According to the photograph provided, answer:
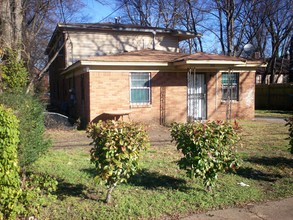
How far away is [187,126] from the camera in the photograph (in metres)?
5.27

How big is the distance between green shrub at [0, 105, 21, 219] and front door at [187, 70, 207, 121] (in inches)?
457

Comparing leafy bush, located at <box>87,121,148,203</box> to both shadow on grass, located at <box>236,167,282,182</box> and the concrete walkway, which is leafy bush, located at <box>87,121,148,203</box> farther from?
shadow on grass, located at <box>236,167,282,182</box>

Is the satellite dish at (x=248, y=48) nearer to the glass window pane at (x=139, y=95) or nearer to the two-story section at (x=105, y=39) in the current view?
the two-story section at (x=105, y=39)

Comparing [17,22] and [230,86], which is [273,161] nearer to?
[230,86]

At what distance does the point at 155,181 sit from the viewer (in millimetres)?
5898

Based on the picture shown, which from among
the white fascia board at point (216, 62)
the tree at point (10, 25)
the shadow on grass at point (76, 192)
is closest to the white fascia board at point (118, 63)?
the white fascia board at point (216, 62)

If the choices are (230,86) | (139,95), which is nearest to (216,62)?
(230,86)

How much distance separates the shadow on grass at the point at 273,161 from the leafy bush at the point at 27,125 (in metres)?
5.03

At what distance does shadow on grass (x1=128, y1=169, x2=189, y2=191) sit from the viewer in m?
5.61

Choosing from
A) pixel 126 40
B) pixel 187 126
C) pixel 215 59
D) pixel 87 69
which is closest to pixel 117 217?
pixel 187 126

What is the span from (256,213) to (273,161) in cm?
337

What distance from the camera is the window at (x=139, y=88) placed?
1344 centimetres

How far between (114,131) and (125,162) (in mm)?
490

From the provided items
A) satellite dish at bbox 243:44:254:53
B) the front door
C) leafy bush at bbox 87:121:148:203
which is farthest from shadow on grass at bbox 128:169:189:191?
satellite dish at bbox 243:44:254:53
